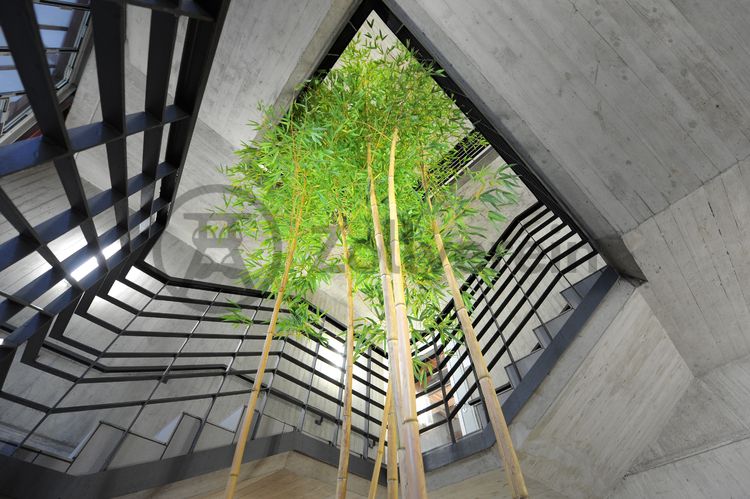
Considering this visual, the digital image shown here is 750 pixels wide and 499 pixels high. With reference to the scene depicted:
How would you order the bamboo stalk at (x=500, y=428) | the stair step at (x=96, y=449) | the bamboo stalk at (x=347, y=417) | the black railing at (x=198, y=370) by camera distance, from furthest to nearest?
1. the black railing at (x=198, y=370)
2. the stair step at (x=96, y=449)
3. the bamboo stalk at (x=347, y=417)
4. the bamboo stalk at (x=500, y=428)

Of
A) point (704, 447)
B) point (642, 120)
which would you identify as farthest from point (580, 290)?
point (704, 447)

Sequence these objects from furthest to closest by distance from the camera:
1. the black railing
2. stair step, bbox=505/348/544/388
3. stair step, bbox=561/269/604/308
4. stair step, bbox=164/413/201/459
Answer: stair step, bbox=561/269/604/308 < stair step, bbox=505/348/544/388 < the black railing < stair step, bbox=164/413/201/459

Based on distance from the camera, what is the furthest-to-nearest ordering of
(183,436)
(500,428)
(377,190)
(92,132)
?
(377,190) < (183,436) < (92,132) < (500,428)

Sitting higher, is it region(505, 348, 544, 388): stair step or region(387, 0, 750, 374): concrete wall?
region(387, 0, 750, 374): concrete wall

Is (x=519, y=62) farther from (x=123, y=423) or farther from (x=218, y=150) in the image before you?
(x=123, y=423)

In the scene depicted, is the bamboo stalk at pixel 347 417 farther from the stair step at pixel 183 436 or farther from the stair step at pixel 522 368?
the stair step at pixel 522 368

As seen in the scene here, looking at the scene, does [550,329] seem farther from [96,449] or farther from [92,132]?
[92,132]

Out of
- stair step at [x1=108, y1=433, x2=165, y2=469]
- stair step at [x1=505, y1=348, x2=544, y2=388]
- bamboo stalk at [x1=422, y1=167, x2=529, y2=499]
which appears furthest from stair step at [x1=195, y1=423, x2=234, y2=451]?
stair step at [x1=505, y1=348, x2=544, y2=388]

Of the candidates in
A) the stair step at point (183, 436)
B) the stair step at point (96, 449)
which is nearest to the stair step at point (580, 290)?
the stair step at point (183, 436)

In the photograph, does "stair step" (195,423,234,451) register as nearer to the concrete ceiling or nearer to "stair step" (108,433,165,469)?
"stair step" (108,433,165,469)

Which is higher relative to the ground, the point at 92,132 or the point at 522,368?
the point at 92,132

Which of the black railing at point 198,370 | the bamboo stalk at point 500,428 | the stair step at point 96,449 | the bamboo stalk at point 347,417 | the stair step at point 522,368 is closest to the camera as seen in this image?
the bamboo stalk at point 500,428

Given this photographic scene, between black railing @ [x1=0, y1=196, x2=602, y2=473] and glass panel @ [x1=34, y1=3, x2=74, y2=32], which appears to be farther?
glass panel @ [x1=34, y1=3, x2=74, y2=32]

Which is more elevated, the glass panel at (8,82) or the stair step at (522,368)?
the glass panel at (8,82)
